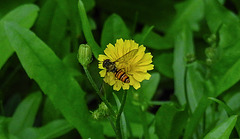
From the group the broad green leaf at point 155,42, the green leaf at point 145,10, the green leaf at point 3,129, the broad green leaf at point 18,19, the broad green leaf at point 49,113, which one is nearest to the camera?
the green leaf at point 3,129

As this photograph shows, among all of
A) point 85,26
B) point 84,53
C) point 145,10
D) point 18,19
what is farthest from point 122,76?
point 145,10

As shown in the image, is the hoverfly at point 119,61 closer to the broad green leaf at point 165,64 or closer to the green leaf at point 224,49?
the green leaf at point 224,49

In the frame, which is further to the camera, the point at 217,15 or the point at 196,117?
the point at 217,15

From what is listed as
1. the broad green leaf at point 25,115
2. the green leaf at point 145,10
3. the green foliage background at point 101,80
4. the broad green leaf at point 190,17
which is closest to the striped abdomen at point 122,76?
the green foliage background at point 101,80

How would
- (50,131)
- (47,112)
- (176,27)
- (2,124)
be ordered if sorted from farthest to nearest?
(176,27), (47,112), (50,131), (2,124)

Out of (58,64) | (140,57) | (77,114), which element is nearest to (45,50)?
(58,64)

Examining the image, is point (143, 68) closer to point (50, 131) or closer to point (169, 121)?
point (169, 121)

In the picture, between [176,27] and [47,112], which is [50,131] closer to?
[47,112]
